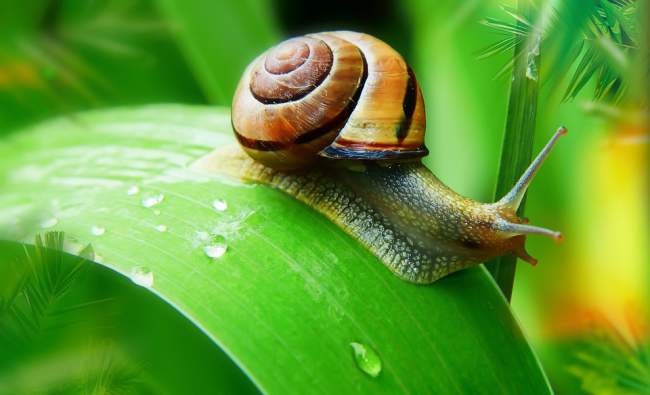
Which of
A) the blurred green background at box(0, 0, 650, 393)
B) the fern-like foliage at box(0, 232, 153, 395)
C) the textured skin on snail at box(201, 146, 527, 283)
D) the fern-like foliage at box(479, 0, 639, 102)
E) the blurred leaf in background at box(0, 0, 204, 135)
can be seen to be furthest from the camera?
Result: the blurred leaf in background at box(0, 0, 204, 135)

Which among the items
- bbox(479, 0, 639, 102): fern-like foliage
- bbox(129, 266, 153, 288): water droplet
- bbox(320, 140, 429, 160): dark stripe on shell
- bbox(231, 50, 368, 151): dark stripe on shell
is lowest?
bbox(479, 0, 639, 102): fern-like foliage

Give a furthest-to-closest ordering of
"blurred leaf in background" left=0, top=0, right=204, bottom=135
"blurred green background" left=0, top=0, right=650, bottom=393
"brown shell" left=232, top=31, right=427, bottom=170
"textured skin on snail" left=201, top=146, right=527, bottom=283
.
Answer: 1. "blurred leaf in background" left=0, top=0, right=204, bottom=135
2. "brown shell" left=232, top=31, right=427, bottom=170
3. "textured skin on snail" left=201, top=146, right=527, bottom=283
4. "blurred green background" left=0, top=0, right=650, bottom=393

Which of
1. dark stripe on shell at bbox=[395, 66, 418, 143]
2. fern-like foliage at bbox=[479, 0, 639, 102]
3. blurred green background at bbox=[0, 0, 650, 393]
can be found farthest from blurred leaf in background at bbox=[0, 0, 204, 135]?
fern-like foliage at bbox=[479, 0, 639, 102]

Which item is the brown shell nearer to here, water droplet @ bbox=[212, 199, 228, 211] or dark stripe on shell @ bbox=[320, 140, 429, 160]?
dark stripe on shell @ bbox=[320, 140, 429, 160]

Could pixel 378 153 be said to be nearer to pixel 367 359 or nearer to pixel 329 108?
pixel 329 108

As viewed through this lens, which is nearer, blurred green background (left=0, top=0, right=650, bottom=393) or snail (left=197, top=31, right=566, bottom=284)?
blurred green background (left=0, top=0, right=650, bottom=393)

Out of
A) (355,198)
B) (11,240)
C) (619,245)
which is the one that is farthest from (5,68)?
(619,245)

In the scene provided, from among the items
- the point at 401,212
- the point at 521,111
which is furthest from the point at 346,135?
the point at 521,111
